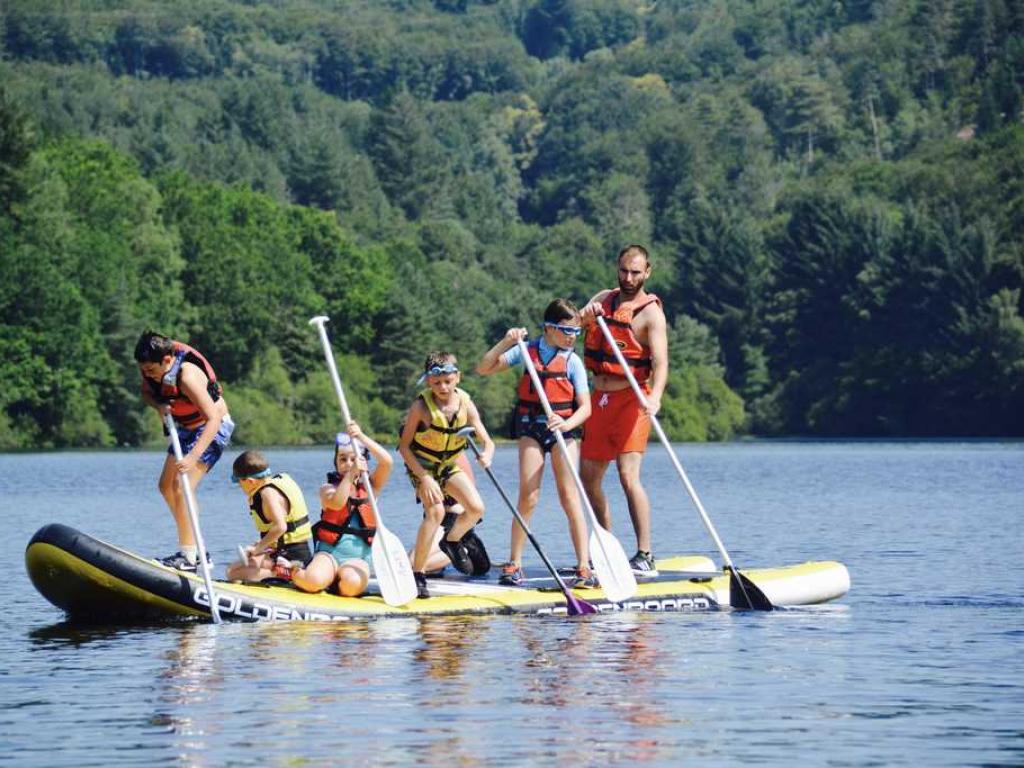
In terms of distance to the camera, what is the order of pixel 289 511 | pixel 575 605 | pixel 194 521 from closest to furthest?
pixel 194 521 → pixel 289 511 → pixel 575 605

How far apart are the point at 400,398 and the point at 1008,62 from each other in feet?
242

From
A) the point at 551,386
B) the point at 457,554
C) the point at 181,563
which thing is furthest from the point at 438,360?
the point at 181,563

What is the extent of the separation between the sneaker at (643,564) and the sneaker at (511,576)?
3.15 feet

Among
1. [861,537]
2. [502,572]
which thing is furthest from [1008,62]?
[502,572]

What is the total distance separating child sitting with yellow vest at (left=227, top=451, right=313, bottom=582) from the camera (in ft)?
57.5

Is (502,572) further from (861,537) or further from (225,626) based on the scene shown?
(861,537)

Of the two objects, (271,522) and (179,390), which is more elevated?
(179,390)

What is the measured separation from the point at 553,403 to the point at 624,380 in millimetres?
785

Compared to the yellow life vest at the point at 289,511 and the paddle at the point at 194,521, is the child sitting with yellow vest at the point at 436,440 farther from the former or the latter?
the paddle at the point at 194,521

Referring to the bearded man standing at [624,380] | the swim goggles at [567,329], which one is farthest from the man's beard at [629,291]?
the swim goggles at [567,329]

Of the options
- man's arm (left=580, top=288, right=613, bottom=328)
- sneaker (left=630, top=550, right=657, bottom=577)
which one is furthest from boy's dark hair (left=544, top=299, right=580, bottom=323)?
sneaker (left=630, top=550, right=657, bottom=577)

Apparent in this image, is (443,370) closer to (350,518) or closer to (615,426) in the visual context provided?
(350,518)

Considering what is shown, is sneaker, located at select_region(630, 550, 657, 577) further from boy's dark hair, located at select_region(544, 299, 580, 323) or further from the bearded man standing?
boy's dark hair, located at select_region(544, 299, 580, 323)

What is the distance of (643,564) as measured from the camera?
752 inches
